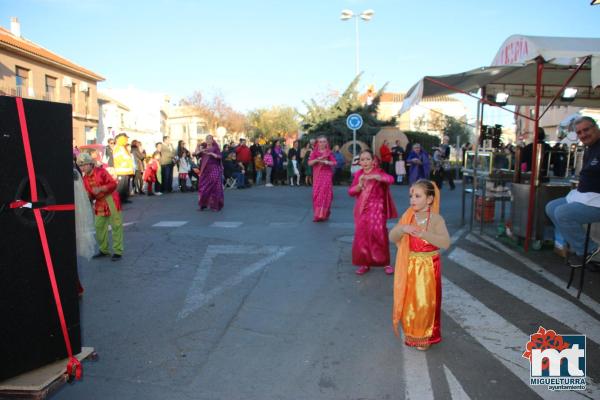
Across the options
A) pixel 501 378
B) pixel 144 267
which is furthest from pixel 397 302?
pixel 144 267

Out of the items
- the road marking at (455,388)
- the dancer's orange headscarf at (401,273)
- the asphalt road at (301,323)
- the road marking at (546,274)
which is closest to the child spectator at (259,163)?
the asphalt road at (301,323)

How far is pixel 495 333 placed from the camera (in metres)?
4.44

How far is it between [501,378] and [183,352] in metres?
2.41

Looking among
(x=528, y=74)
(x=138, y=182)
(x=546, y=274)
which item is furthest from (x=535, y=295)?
(x=138, y=182)

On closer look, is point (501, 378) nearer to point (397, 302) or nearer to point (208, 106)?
point (397, 302)

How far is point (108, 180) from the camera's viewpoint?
705cm

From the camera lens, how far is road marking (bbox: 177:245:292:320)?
5.34m

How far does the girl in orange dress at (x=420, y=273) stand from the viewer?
13.0 feet

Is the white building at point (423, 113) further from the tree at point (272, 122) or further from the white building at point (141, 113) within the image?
the white building at point (141, 113)

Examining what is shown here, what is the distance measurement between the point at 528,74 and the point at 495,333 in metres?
6.21

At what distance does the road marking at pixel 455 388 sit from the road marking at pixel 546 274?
7.46ft

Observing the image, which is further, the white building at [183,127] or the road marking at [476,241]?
the white building at [183,127]

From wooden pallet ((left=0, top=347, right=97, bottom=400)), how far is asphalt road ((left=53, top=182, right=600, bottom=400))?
2.53 ft

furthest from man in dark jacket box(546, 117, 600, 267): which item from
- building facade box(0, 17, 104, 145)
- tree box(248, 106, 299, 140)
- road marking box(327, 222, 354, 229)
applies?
tree box(248, 106, 299, 140)
